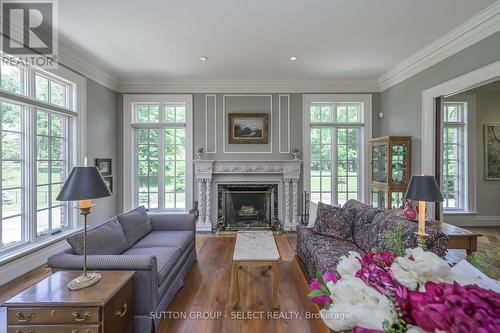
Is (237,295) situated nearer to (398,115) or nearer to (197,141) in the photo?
(197,141)

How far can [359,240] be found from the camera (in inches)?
114

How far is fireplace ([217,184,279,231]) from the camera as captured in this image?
511 cm

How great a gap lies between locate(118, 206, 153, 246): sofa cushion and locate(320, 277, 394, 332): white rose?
2843mm

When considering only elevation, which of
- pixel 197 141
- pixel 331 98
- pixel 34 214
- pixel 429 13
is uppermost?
pixel 429 13

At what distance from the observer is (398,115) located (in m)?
4.53

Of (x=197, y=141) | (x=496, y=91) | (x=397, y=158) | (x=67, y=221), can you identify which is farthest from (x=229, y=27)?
(x=496, y=91)

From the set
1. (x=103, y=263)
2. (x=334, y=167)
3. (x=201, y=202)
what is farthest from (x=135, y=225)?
(x=334, y=167)

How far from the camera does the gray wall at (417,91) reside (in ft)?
9.47

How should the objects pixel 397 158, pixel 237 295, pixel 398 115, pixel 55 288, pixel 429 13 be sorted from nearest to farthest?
pixel 55 288
pixel 237 295
pixel 429 13
pixel 397 158
pixel 398 115

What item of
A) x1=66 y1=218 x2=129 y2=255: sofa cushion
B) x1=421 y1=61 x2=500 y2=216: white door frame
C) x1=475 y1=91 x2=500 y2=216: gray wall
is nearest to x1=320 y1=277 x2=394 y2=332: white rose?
x1=66 y1=218 x2=129 y2=255: sofa cushion

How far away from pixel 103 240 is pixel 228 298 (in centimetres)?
139

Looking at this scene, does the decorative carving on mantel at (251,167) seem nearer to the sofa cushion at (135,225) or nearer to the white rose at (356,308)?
the sofa cushion at (135,225)

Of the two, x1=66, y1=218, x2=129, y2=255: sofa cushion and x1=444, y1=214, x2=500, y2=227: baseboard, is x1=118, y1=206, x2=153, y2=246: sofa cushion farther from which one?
x1=444, y1=214, x2=500, y2=227: baseboard

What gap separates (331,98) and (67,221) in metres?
5.30
